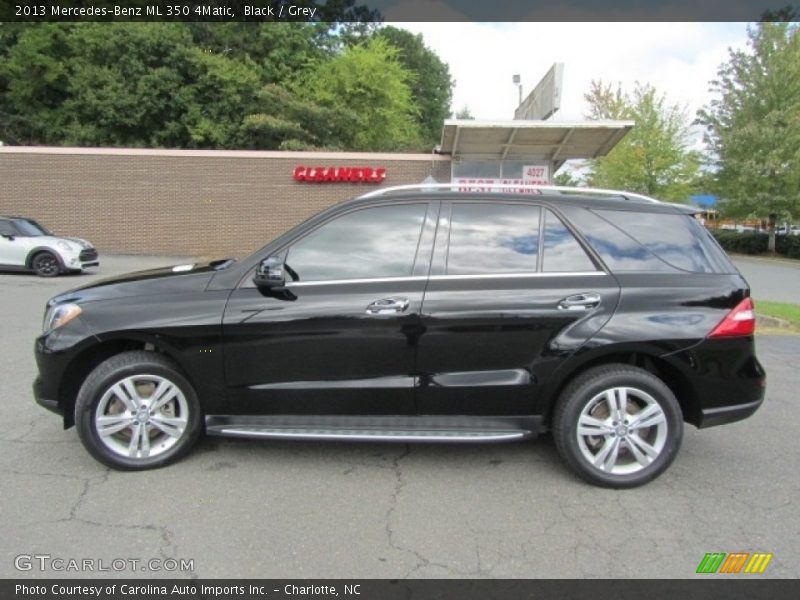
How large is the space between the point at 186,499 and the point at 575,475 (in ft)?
7.59

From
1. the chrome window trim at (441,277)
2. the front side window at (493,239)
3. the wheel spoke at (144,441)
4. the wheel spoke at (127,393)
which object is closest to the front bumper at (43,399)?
the wheel spoke at (127,393)

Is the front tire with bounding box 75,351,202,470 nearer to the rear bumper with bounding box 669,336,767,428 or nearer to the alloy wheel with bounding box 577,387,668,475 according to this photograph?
the alloy wheel with bounding box 577,387,668,475

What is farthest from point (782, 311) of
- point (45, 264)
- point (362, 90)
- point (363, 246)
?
point (362, 90)

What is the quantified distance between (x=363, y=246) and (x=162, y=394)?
5.00 ft

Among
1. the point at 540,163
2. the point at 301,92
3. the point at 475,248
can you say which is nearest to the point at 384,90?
the point at 301,92

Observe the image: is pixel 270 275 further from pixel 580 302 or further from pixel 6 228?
pixel 6 228

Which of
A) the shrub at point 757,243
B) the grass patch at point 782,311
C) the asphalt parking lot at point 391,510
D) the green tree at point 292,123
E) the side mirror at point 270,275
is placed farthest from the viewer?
the shrub at point 757,243

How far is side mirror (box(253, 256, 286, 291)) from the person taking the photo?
11.0 ft

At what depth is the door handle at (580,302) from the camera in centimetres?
338

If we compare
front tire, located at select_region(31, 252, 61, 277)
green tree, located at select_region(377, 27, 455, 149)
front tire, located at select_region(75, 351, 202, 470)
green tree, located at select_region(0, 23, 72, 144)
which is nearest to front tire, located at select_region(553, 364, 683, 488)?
front tire, located at select_region(75, 351, 202, 470)

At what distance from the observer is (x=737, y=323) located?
3.41m

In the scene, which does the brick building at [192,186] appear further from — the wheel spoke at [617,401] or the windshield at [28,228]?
the wheel spoke at [617,401]

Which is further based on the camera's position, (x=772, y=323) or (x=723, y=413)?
(x=772, y=323)

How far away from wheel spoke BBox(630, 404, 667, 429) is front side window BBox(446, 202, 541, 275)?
3.48 feet
